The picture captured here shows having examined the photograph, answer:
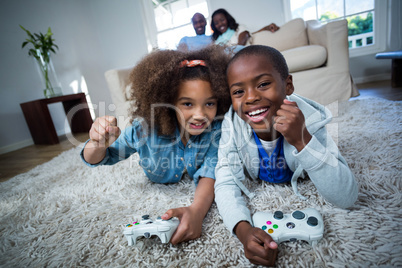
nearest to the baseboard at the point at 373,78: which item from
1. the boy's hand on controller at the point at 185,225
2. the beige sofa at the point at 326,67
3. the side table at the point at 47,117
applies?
the beige sofa at the point at 326,67

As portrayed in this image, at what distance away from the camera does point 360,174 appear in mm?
676

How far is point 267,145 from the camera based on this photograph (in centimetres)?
66

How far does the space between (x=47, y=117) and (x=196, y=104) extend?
1.93m

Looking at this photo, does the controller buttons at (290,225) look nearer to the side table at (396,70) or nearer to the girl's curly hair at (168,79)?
the girl's curly hair at (168,79)

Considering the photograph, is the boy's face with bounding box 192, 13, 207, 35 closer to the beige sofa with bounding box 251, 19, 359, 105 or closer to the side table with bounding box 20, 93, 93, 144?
the beige sofa with bounding box 251, 19, 359, 105

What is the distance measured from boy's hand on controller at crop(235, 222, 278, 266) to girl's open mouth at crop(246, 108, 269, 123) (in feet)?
0.89

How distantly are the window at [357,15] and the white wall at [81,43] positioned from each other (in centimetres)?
10

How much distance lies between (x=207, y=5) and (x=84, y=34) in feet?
5.95

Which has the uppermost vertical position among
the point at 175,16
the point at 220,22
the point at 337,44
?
the point at 175,16

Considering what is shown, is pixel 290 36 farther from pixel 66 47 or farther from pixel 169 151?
pixel 66 47

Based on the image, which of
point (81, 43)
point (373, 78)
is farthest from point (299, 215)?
point (81, 43)

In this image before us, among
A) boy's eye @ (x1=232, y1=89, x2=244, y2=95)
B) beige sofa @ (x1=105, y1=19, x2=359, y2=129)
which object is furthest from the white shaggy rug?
beige sofa @ (x1=105, y1=19, x2=359, y2=129)

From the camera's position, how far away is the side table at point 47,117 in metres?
2.01

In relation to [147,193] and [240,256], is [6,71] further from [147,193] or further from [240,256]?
[240,256]
